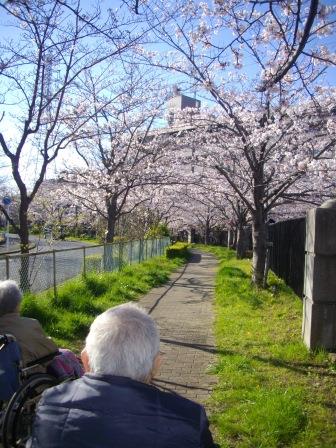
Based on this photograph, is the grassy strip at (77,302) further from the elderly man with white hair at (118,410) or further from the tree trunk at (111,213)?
the elderly man with white hair at (118,410)

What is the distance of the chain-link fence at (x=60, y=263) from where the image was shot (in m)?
7.58

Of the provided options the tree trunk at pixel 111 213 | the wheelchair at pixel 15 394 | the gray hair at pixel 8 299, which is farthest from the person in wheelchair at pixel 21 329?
the tree trunk at pixel 111 213

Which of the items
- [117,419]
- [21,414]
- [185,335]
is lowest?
[185,335]

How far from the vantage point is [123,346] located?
6.63 ft

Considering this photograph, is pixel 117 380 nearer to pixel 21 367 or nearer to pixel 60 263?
pixel 21 367

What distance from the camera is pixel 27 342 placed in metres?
3.48

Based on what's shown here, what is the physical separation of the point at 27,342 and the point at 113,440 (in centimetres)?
187

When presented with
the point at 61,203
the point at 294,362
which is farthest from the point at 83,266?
the point at 61,203

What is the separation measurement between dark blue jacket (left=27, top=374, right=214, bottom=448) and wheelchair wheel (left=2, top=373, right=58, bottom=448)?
99 cm

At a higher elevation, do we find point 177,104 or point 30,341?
point 177,104

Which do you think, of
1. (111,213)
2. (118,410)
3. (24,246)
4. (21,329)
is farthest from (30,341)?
Result: (111,213)

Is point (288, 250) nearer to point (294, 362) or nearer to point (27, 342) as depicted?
point (294, 362)

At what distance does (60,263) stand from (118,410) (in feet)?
27.4

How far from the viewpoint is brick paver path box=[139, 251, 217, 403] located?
17.4ft
